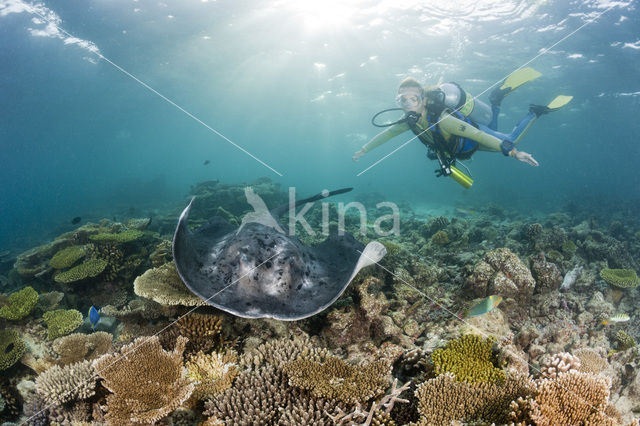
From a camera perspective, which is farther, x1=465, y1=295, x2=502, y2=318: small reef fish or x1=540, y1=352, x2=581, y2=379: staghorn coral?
x1=465, y1=295, x2=502, y2=318: small reef fish

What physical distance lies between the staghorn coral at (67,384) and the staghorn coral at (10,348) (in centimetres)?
143

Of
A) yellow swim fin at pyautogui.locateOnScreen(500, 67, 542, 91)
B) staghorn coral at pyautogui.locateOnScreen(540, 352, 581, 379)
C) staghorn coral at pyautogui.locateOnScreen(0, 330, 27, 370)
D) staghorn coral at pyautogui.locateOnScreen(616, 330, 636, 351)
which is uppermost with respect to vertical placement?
yellow swim fin at pyautogui.locateOnScreen(500, 67, 542, 91)

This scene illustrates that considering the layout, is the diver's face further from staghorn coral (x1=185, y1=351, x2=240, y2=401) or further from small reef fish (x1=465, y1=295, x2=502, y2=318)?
staghorn coral (x1=185, y1=351, x2=240, y2=401)

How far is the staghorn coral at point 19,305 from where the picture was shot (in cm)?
477

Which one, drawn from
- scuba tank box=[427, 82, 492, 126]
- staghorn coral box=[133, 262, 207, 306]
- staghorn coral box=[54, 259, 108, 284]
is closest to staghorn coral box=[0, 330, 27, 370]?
staghorn coral box=[54, 259, 108, 284]

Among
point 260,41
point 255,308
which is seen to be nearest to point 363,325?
point 255,308

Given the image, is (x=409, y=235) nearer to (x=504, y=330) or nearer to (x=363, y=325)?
(x=504, y=330)

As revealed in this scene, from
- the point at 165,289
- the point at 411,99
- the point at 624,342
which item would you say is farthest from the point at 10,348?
the point at 624,342

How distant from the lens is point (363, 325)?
4156 millimetres

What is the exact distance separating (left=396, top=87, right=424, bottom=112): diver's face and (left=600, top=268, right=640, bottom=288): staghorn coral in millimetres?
6320

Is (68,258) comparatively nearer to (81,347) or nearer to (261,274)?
(81,347)

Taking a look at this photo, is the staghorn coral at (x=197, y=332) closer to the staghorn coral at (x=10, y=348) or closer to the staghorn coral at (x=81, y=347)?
the staghorn coral at (x=81, y=347)

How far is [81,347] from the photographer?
3.90 metres

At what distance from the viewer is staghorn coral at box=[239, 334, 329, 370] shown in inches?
130
